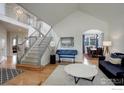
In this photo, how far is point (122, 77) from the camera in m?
2.83

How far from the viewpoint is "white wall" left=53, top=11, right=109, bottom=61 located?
3371 mm

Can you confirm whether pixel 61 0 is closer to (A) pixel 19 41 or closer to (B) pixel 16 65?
(A) pixel 19 41

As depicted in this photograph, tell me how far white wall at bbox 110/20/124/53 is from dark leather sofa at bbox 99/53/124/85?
0.58 m

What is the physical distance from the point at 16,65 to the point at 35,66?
0.72 metres

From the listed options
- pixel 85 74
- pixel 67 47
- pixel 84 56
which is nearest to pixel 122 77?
pixel 85 74

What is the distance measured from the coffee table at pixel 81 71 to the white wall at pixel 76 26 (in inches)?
10.3

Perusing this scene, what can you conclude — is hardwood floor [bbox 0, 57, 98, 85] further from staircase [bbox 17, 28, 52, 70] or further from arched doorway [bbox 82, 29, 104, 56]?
arched doorway [bbox 82, 29, 104, 56]

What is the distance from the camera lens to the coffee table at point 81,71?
3.23 metres

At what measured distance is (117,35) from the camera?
2996mm

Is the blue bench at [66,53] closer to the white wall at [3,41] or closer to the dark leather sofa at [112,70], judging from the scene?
the dark leather sofa at [112,70]

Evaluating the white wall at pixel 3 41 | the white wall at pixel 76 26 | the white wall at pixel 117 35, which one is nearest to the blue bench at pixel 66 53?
the white wall at pixel 76 26

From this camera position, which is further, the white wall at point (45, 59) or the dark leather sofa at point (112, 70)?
the white wall at point (45, 59)

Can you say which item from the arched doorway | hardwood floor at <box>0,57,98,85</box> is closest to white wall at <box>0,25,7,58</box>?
hardwood floor at <box>0,57,98,85</box>

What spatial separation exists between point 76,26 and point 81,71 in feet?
4.20
